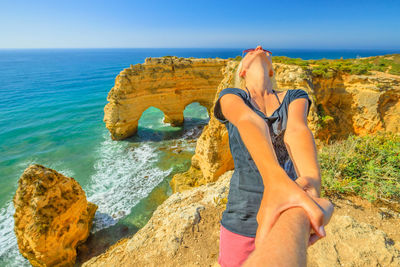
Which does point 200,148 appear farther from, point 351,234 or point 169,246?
point 351,234

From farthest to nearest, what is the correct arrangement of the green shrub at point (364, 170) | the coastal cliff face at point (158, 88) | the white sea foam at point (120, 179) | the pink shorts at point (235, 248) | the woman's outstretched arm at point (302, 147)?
the coastal cliff face at point (158, 88)
the white sea foam at point (120, 179)
the green shrub at point (364, 170)
the pink shorts at point (235, 248)
the woman's outstretched arm at point (302, 147)

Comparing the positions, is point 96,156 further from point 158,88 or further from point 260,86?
point 260,86

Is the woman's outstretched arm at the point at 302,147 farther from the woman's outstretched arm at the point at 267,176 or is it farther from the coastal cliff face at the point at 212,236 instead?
the coastal cliff face at the point at 212,236

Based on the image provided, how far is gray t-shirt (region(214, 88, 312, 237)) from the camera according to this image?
58.4 inches

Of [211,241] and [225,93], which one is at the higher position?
[225,93]

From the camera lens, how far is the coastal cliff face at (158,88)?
1698cm

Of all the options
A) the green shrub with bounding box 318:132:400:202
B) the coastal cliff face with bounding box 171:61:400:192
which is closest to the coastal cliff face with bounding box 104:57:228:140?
the coastal cliff face with bounding box 171:61:400:192

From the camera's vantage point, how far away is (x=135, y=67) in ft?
54.8

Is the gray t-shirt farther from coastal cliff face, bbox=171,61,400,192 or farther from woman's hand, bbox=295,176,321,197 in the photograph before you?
coastal cliff face, bbox=171,61,400,192

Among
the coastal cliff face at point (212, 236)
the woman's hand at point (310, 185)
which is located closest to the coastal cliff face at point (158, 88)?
the coastal cliff face at point (212, 236)

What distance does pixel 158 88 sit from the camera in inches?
730

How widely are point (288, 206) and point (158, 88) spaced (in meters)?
18.7

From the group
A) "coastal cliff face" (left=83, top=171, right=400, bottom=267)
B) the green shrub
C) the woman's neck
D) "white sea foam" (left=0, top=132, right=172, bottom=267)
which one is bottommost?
"white sea foam" (left=0, top=132, right=172, bottom=267)

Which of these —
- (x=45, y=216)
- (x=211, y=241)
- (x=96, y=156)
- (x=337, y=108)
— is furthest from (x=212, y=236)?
(x=96, y=156)
